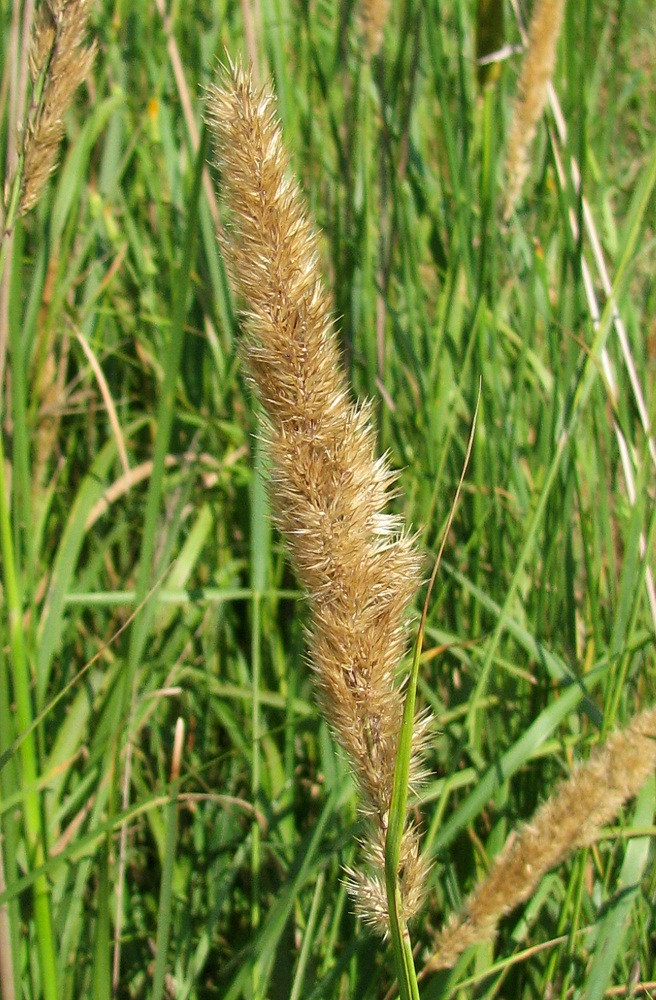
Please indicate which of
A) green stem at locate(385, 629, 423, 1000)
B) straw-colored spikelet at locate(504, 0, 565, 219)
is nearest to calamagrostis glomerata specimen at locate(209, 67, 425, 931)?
green stem at locate(385, 629, 423, 1000)

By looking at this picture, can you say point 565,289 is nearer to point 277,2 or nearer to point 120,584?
point 277,2

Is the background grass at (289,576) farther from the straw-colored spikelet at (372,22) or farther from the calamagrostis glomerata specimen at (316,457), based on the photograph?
the calamagrostis glomerata specimen at (316,457)

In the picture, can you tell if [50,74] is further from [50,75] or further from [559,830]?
[559,830]

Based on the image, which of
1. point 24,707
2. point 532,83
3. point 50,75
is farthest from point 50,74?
point 532,83

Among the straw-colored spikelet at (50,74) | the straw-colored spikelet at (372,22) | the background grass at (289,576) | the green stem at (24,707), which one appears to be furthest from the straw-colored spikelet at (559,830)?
the straw-colored spikelet at (372,22)

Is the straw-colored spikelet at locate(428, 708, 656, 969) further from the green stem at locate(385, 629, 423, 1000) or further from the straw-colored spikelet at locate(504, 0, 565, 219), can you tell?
the straw-colored spikelet at locate(504, 0, 565, 219)

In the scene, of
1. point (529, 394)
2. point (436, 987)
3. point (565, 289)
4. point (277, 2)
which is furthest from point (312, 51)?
point (436, 987)
